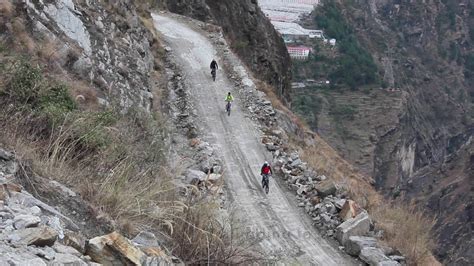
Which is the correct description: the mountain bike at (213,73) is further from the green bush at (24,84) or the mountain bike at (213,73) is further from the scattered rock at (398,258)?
the green bush at (24,84)

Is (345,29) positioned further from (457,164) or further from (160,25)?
(160,25)

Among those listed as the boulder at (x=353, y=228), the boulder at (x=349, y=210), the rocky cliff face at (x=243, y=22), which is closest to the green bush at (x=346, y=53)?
the rocky cliff face at (x=243, y=22)

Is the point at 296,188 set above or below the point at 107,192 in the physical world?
below

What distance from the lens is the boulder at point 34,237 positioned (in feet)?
11.7

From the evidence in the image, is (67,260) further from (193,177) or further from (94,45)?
(94,45)

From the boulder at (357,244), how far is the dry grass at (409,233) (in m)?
0.34

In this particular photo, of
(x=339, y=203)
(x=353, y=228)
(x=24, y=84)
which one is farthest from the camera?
(x=339, y=203)

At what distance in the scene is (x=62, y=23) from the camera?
12.1m

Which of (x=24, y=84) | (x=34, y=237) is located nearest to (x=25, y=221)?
(x=34, y=237)

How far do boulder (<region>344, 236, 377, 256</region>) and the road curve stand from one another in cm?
20

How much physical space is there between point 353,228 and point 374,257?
3.14ft

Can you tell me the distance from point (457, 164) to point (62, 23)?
57.4 m

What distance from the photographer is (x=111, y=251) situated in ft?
13.5

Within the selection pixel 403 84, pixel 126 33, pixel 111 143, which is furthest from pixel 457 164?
pixel 403 84
